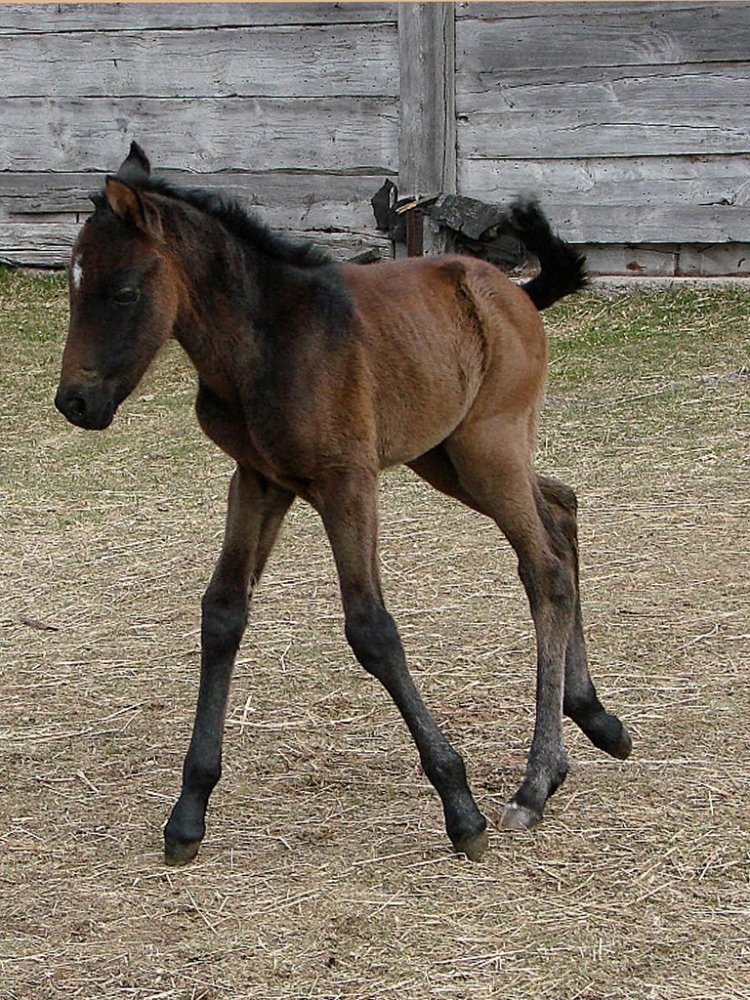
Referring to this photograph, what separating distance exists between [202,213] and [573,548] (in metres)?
1.48

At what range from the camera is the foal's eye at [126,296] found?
3.59 m

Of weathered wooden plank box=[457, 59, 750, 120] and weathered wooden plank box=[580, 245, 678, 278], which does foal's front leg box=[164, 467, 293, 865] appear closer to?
weathered wooden plank box=[580, 245, 678, 278]

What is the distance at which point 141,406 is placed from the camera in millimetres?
9195

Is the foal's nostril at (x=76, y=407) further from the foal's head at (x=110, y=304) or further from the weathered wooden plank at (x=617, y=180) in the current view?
the weathered wooden plank at (x=617, y=180)

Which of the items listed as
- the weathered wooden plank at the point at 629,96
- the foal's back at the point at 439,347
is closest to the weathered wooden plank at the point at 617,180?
the weathered wooden plank at the point at 629,96

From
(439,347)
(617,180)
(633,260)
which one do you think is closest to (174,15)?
(617,180)

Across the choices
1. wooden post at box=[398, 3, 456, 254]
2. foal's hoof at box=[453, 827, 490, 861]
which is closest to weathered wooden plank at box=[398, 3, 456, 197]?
wooden post at box=[398, 3, 456, 254]

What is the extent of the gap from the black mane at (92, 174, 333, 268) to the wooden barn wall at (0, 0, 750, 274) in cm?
666

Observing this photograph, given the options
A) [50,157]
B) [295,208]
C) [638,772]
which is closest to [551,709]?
[638,772]

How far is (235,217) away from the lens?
3.82 meters

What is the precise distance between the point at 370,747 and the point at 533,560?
851 millimetres

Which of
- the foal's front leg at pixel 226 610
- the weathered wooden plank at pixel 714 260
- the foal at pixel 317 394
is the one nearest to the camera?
the foal at pixel 317 394

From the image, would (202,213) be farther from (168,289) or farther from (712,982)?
(712,982)

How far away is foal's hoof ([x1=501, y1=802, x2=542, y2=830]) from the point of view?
13.1 ft
